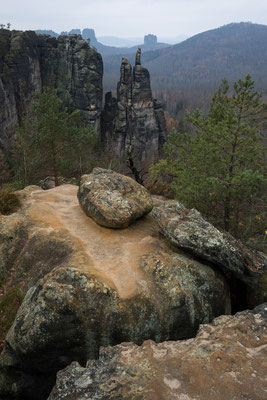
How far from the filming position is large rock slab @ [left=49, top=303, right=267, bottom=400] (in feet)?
A: 22.2

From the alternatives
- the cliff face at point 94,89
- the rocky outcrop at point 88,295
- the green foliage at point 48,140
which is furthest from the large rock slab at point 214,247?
the cliff face at point 94,89

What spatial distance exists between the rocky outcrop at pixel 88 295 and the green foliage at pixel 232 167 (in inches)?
148

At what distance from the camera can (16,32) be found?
201ft

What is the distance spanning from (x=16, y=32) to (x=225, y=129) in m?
63.2

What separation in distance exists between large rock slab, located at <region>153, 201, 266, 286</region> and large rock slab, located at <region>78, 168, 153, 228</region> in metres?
1.94

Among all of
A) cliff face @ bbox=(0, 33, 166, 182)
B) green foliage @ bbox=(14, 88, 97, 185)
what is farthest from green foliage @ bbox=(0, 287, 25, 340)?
cliff face @ bbox=(0, 33, 166, 182)

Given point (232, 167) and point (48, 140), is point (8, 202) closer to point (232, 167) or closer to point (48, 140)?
point (48, 140)

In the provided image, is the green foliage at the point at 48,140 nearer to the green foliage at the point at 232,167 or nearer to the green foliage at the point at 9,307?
the green foliage at the point at 232,167

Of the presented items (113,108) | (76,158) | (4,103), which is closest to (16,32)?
(4,103)

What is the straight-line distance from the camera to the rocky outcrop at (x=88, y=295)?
957 centimetres

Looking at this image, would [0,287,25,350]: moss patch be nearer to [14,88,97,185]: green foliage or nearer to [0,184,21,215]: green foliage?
[0,184,21,215]: green foliage

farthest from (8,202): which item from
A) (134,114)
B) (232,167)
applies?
(134,114)

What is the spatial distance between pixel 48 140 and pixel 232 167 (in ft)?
56.8

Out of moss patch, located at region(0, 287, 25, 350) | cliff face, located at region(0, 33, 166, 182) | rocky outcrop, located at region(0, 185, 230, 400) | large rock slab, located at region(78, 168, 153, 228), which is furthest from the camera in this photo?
cliff face, located at region(0, 33, 166, 182)
